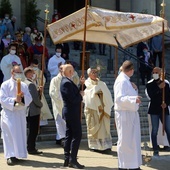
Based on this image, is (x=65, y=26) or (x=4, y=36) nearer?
(x=65, y=26)

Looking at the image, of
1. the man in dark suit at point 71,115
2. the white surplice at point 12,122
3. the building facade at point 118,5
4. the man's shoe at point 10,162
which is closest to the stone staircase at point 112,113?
the white surplice at point 12,122

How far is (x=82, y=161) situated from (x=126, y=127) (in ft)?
5.59

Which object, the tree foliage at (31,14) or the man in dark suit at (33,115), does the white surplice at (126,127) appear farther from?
the tree foliage at (31,14)

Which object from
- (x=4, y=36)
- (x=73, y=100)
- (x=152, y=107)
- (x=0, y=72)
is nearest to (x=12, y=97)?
(x=73, y=100)

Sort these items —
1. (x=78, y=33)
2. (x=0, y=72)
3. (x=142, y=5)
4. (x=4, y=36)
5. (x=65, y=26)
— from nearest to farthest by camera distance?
(x=65, y=26) → (x=78, y=33) → (x=0, y=72) → (x=4, y=36) → (x=142, y=5)

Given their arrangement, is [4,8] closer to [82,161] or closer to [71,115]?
[82,161]

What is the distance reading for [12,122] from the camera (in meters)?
10.1

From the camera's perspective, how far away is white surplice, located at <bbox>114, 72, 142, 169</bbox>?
911cm

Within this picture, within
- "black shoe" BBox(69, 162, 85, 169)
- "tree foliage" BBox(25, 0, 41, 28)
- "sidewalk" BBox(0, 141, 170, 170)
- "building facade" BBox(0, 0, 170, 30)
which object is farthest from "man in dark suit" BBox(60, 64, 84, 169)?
"building facade" BBox(0, 0, 170, 30)

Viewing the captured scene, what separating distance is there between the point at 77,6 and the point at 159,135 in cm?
1557

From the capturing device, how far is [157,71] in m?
11.0

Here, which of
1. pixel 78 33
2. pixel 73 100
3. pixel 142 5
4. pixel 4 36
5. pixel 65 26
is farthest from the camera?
pixel 142 5

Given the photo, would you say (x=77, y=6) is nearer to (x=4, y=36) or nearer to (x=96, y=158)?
(x=4, y=36)

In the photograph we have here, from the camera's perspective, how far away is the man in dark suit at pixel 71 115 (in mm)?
9578
